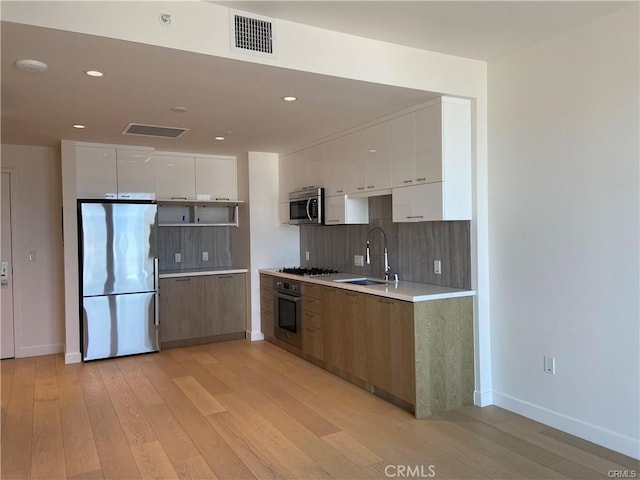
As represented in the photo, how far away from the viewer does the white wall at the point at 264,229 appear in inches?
234

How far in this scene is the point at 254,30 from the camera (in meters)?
2.71

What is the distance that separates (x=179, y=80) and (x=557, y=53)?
2.49 metres

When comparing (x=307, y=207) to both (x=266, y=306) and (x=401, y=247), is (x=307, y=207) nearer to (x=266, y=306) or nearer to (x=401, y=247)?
(x=401, y=247)

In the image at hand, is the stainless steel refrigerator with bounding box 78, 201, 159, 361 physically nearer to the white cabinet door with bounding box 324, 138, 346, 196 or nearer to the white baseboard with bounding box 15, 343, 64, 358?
the white baseboard with bounding box 15, 343, 64, 358

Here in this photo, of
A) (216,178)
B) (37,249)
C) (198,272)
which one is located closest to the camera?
(37,249)

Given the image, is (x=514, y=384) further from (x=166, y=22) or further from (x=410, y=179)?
(x=166, y=22)

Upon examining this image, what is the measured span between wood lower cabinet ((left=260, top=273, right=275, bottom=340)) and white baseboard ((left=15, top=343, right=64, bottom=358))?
2.36 meters

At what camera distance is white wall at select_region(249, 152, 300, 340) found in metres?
5.94

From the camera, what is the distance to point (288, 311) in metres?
5.26

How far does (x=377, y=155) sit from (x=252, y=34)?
1.78 metres

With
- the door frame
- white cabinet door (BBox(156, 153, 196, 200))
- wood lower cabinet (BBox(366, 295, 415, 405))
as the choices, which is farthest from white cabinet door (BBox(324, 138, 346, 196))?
the door frame

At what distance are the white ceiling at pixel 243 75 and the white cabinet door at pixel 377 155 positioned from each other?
137 millimetres

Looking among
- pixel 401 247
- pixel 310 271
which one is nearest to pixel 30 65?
pixel 401 247

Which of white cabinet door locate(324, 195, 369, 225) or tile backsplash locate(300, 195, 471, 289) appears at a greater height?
white cabinet door locate(324, 195, 369, 225)
